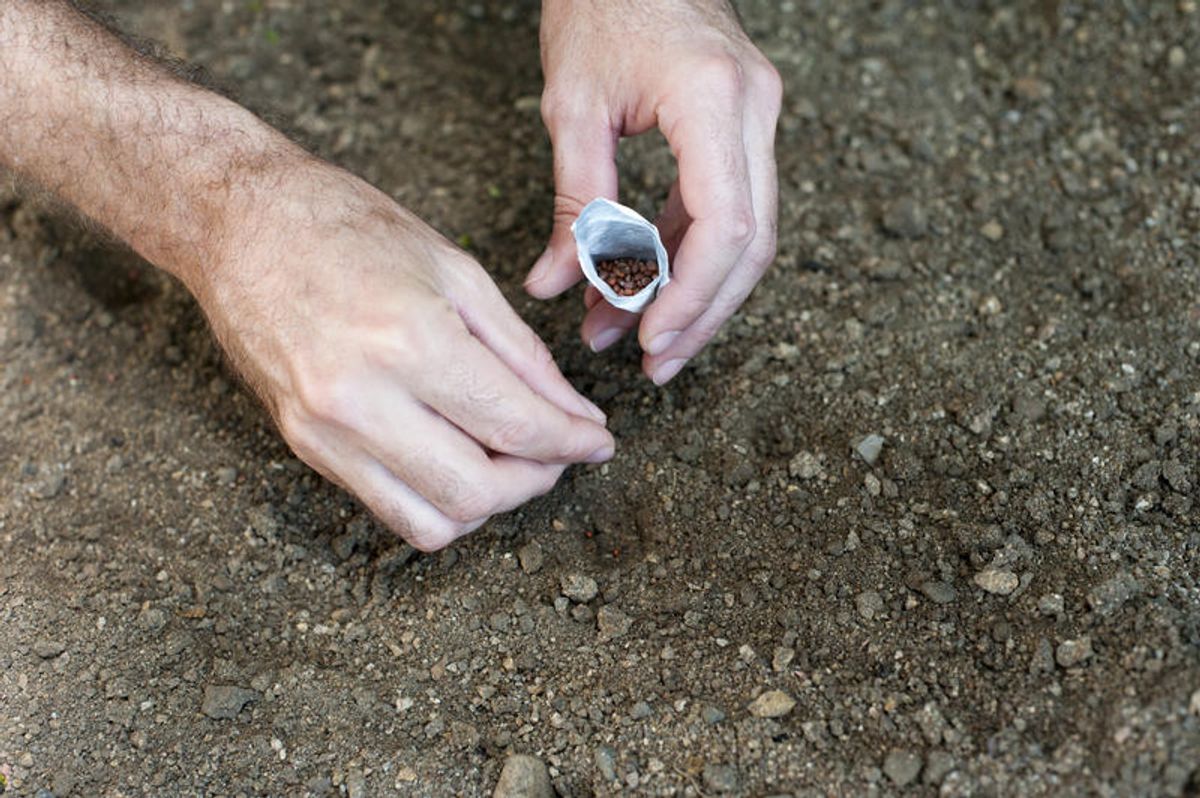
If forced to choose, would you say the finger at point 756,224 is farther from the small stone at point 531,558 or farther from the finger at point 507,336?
the small stone at point 531,558

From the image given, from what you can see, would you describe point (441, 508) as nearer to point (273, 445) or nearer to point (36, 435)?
point (273, 445)

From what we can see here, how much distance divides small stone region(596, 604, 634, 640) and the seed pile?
0.44 metres

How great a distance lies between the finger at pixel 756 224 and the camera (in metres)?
1.67

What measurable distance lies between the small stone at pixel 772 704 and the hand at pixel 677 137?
1.53 ft

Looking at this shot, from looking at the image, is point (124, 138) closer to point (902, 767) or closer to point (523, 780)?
point (523, 780)

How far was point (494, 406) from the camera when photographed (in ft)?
4.90

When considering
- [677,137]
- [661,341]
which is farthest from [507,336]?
[677,137]

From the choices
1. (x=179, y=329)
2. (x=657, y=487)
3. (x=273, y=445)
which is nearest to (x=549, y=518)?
(x=657, y=487)

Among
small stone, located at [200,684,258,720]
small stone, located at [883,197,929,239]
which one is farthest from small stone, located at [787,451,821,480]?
small stone, located at [200,684,258,720]

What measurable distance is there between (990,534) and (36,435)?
1.48m

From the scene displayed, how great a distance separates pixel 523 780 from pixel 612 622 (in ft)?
0.83

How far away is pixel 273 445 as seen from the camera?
1.99 meters

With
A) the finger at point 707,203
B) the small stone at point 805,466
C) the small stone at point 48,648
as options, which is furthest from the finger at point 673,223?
the small stone at point 48,648

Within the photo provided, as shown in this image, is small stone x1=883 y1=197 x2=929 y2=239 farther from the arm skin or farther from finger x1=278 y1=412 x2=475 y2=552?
finger x1=278 y1=412 x2=475 y2=552
